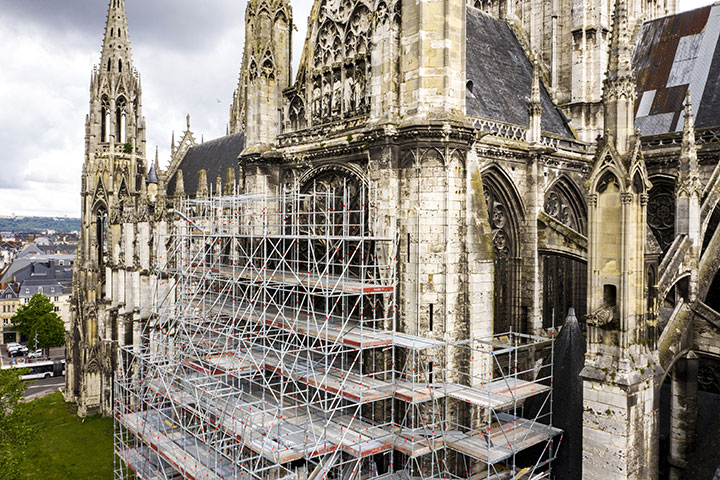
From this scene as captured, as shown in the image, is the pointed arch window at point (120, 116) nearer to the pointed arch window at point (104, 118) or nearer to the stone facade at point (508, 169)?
the pointed arch window at point (104, 118)

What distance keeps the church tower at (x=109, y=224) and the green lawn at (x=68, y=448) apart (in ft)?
5.44

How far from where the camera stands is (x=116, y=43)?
39.4 m

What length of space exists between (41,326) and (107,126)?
78.2ft

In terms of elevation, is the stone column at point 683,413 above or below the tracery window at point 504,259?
below

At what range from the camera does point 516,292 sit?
58.9ft

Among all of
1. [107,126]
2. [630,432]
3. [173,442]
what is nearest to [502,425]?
[630,432]


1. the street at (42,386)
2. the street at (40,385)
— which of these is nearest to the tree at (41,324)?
the street at (40,385)

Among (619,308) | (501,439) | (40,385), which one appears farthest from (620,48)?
(40,385)

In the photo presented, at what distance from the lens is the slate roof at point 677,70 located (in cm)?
2123

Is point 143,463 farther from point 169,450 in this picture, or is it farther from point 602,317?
point 602,317

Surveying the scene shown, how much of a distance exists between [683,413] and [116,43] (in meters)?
41.0

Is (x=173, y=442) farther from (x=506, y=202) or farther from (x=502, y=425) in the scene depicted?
(x=506, y=202)

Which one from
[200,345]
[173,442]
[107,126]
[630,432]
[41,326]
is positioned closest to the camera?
[630,432]

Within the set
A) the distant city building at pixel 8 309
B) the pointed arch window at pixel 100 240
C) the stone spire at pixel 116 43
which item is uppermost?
the stone spire at pixel 116 43
